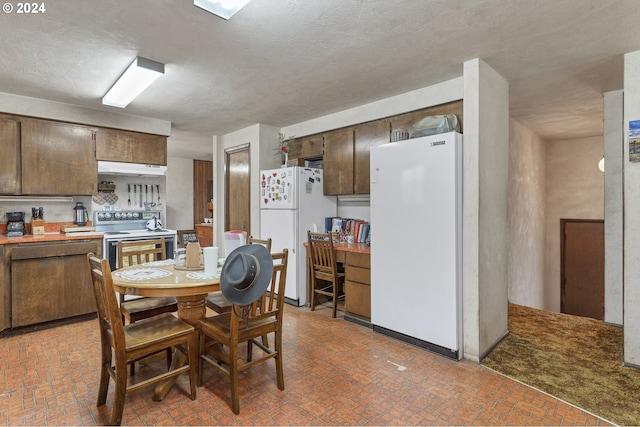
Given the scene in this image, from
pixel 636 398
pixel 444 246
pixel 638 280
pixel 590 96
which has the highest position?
pixel 590 96

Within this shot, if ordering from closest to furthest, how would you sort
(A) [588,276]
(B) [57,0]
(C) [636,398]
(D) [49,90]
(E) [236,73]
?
(B) [57,0], (C) [636,398], (E) [236,73], (D) [49,90], (A) [588,276]

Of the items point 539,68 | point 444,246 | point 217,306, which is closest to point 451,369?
point 444,246

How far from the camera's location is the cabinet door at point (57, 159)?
145 inches

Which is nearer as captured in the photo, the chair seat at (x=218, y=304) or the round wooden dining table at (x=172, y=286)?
the round wooden dining table at (x=172, y=286)

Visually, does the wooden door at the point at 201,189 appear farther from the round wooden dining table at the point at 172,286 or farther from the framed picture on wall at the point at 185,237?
the round wooden dining table at the point at 172,286

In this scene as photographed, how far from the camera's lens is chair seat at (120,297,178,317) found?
2555 mm

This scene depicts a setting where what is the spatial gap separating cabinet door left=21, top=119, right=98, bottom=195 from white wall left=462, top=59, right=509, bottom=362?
4274 mm

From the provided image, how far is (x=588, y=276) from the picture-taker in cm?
550

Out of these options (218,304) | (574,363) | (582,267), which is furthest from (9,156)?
(582,267)

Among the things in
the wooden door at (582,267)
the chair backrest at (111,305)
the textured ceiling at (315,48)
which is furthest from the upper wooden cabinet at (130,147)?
the wooden door at (582,267)

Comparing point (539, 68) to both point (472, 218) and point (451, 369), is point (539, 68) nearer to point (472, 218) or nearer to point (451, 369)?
point (472, 218)

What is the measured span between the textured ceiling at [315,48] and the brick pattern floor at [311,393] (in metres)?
2.47

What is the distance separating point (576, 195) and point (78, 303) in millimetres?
7470

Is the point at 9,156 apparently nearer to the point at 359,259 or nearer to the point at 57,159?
the point at 57,159
